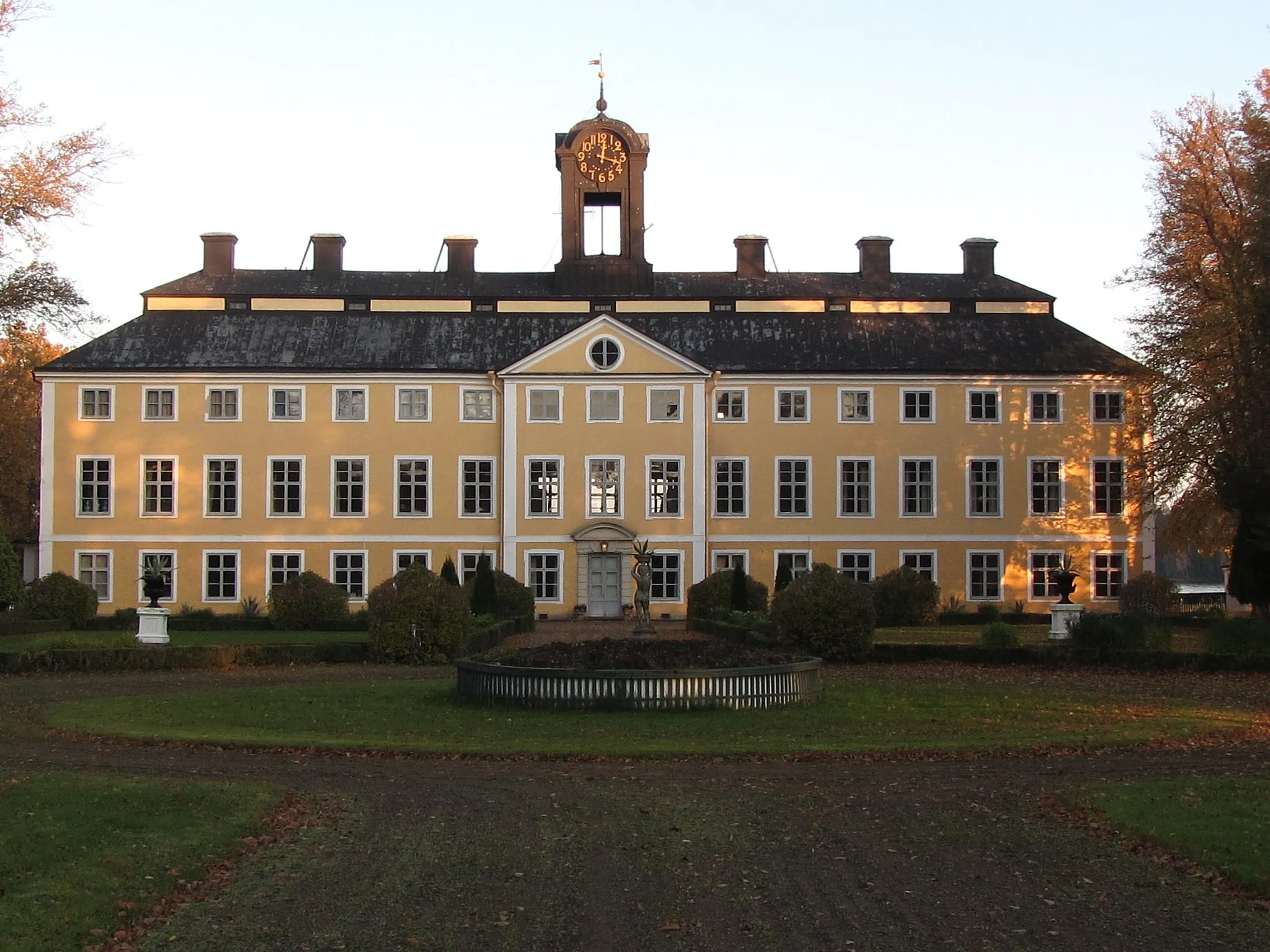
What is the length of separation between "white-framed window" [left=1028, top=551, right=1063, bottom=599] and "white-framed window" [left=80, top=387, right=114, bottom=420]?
28.4 metres

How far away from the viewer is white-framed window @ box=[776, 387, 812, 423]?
149 ft

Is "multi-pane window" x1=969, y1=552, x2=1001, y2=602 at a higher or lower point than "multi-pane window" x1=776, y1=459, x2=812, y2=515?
lower

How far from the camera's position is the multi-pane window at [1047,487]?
150 ft

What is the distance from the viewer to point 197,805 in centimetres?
1117

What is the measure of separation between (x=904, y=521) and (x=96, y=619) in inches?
923

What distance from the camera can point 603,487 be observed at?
146 ft

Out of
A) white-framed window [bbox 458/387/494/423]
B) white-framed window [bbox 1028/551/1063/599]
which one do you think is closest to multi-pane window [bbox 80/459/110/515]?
white-framed window [bbox 458/387/494/423]

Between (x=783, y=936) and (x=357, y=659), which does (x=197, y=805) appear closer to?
(x=783, y=936)

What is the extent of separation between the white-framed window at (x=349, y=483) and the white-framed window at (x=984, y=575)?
61.0 ft

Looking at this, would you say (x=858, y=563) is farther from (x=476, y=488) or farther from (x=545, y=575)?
(x=476, y=488)

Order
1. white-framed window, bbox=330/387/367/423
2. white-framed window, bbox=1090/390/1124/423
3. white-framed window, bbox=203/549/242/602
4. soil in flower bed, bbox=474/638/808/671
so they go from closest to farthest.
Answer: soil in flower bed, bbox=474/638/808/671 → white-framed window, bbox=203/549/242/602 → white-framed window, bbox=330/387/367/423 → white-framed window, bbox=1090/390/1124/423

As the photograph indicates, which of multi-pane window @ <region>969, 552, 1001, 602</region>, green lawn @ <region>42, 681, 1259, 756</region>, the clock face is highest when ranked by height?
the clock face

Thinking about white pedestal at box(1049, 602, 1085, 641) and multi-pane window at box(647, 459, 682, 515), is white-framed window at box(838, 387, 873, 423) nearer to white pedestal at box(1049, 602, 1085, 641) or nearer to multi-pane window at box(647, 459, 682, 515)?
multi-pane window at box(647, 459, 682, 515)

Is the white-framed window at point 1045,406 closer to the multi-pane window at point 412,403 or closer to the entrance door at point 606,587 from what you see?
the entrance door at point 606,587
